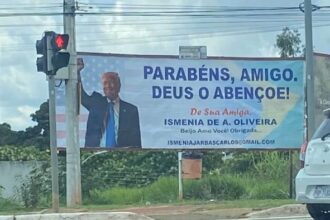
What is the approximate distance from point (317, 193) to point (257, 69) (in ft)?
41.5

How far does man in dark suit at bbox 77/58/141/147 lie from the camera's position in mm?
21891

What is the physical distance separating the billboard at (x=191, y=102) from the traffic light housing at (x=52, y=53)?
7.06 metres

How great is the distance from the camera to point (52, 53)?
14.2m

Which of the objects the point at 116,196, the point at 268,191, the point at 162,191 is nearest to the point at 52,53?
the point at 116,196

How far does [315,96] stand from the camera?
2334 cm

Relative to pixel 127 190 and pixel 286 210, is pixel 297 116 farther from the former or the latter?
pixel 286 210

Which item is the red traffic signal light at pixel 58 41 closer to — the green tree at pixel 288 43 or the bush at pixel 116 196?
the bush at pixel 116 196

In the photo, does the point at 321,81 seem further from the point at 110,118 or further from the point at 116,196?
the point at 116,196

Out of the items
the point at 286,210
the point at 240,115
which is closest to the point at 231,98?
the point at 240,115

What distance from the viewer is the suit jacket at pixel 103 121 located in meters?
21.9

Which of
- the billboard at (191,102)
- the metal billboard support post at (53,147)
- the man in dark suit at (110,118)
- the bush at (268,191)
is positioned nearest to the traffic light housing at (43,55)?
the metal billboard support post at (53,147)

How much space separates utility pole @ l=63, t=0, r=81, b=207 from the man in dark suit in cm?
154

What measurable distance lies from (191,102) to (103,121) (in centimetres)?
252

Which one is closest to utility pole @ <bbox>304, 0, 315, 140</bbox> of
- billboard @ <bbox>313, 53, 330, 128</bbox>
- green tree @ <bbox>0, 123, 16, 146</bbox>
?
billboard @ <bbox>313, 53, 330, 128</bbox>
